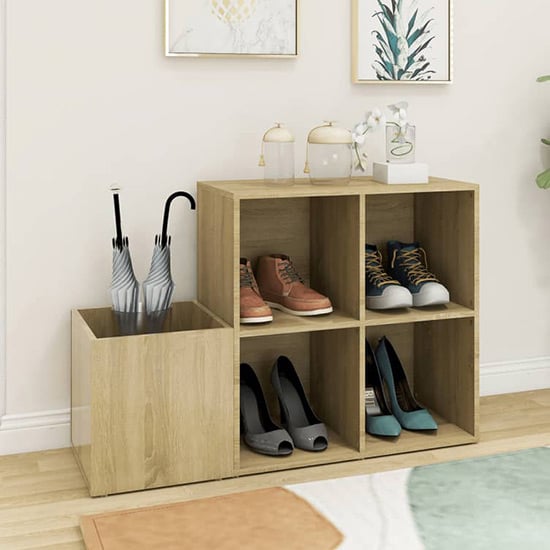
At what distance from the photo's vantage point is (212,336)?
2.48 m

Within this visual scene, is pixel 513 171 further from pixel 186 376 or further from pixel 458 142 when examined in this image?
pixel 186 376

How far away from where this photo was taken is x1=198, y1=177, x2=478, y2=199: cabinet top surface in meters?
2.52

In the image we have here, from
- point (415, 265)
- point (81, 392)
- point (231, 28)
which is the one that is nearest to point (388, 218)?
point (415, 265)

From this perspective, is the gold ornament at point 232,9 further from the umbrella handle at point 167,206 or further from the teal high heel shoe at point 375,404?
the teal high heel shoe at point 375,404

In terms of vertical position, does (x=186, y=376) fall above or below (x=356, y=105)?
below

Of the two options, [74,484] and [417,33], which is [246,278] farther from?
[417,33]

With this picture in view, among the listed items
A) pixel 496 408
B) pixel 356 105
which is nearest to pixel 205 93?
pixel 356 105

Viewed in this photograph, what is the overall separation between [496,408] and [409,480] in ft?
2.59

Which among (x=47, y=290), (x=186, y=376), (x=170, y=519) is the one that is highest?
(x=47, y=290)

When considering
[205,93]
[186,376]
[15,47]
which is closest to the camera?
[186,376]

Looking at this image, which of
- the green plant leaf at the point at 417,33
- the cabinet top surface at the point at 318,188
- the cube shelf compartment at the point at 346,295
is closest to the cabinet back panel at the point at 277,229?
the cube shelf compartment at the point at 346,295

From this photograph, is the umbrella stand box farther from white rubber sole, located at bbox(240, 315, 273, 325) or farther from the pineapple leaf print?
the pineapple leaf print

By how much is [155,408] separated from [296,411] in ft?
1.77

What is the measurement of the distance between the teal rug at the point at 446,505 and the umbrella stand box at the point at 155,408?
0.90ft
